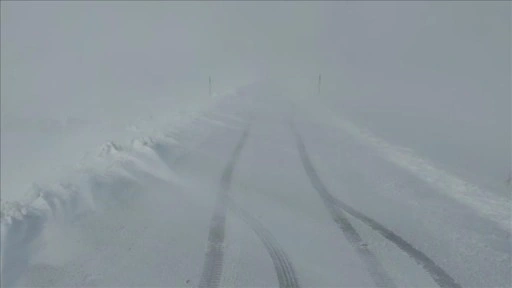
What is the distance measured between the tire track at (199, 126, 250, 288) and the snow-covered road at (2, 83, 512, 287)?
3 cm

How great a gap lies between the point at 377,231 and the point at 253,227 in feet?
8.25

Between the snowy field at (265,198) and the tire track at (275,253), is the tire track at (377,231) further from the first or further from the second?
the tire track at (275,253)

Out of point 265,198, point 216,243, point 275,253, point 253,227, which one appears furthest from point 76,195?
point 275,253

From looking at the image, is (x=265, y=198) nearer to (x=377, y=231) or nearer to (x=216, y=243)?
(x=216, y=243)

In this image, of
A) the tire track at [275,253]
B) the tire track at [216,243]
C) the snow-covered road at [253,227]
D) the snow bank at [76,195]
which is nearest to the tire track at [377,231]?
the snow-covered road at [253,227]

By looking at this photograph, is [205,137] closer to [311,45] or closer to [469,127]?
[469,127]

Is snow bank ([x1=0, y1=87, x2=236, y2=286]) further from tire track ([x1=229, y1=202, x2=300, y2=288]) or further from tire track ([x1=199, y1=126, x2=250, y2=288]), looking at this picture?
tire track ([x1=229, y1=202, x2=300, y2=288])

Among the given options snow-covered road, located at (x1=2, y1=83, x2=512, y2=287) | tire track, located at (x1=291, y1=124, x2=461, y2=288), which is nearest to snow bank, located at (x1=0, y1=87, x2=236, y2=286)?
snow-covered road, located at (x1=2, y1=83, x2=512, y2=287)

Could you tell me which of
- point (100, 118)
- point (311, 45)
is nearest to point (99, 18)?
point (311, 45)

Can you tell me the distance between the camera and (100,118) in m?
39.4

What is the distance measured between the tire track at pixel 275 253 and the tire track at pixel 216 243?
1.44 feet

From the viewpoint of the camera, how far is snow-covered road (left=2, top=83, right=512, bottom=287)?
24.0ft

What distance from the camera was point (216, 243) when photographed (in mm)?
8336

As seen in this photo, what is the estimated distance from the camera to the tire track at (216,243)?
23.6ft
